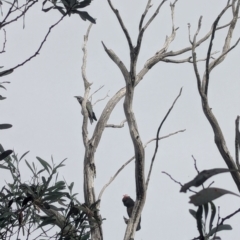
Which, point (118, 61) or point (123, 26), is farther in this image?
point (118, 61)

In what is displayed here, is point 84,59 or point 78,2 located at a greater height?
point 84,59

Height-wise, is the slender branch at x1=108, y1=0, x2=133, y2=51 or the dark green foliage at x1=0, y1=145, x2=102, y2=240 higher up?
the slender branch at x1=108, y1=0, x2=133, y2=51

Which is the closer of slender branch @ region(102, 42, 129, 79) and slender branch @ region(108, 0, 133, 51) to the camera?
slender branch @ region(108, 0, 133, 51)

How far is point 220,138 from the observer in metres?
2.33

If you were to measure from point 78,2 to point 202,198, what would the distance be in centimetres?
186

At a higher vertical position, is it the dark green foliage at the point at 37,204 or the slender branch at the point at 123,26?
the slender branch at the point at 123,26

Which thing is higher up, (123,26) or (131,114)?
(123,26)

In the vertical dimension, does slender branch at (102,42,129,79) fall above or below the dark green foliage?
above

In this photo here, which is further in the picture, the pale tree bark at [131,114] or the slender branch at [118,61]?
the slender branch at [118,61]

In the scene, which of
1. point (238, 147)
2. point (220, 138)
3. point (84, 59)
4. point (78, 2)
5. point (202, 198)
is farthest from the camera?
point (84, 59)

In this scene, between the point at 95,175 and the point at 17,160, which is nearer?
the point at 17,160

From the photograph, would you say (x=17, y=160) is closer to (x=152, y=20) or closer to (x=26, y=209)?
(x=26, y=209)

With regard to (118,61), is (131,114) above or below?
below

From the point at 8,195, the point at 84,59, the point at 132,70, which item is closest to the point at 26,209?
the point at 8,195
